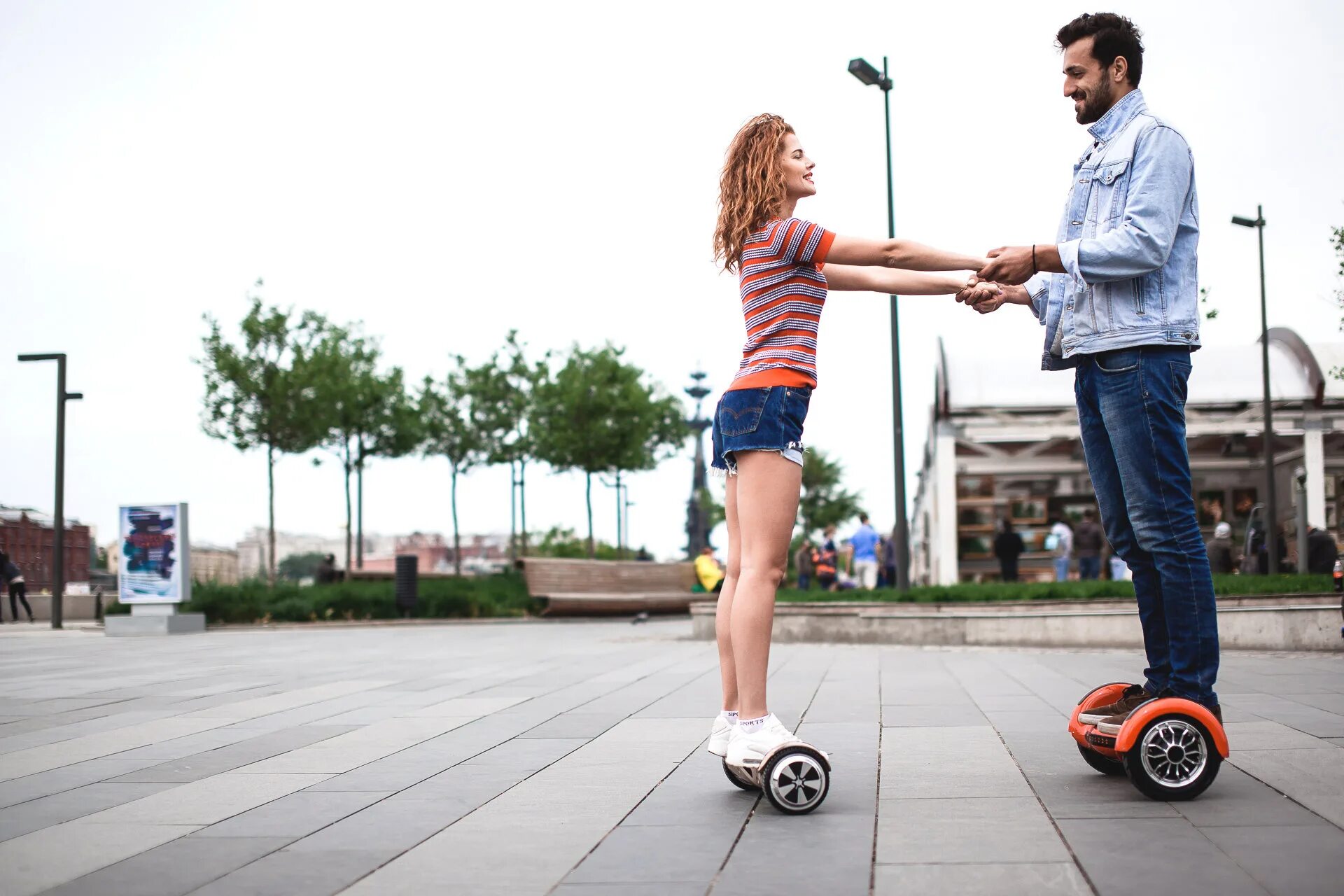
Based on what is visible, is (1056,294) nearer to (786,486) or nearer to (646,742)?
(786,486)

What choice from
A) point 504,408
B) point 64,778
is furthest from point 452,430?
point 64,778

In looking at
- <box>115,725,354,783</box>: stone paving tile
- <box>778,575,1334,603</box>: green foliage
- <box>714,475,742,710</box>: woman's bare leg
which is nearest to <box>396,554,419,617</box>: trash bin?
<box>778,575,1334,603</box>: green foliage

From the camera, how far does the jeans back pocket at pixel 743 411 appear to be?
12.1 ft

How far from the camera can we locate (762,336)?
3807 millimetres

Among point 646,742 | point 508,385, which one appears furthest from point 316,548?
point 646,742

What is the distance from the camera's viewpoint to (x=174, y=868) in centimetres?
296

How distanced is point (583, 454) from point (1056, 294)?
27.5 metres

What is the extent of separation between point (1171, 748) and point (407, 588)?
1955cm

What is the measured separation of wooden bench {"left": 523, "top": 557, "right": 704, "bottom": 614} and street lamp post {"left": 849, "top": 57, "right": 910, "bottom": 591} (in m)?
7.40

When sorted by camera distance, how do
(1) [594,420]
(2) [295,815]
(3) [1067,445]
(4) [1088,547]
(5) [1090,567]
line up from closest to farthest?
(2) [295,815] < (4) [1088,547] < (5) [1090,567] < (3) [1067,445] < (1) [594,420]

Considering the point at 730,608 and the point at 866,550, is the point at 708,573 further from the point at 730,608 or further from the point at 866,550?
the point at 730,608

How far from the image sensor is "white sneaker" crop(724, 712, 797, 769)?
11.7ft

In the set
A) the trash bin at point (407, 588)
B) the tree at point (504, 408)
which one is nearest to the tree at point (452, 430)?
the tree at point (504, 408)

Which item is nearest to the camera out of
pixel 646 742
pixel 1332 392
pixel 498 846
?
pixel 498 846
